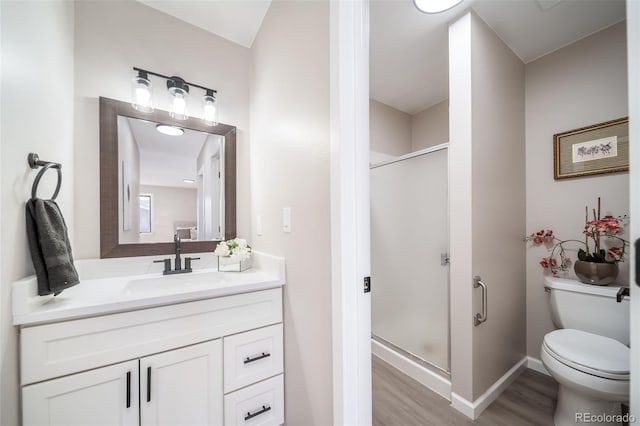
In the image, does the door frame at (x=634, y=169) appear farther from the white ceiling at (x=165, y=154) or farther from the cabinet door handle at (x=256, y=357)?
the white ceiling at (x=165, y=154)

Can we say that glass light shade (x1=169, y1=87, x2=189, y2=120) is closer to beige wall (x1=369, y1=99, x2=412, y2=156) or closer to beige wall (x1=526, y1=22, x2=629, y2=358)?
beige wall (x1=369, y1=99, x2=412, y2=156)

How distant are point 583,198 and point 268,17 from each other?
2.48 metres

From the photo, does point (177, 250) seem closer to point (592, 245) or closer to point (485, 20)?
point (485, 20)

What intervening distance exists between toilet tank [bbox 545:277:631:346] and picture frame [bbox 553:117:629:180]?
2.57 feet

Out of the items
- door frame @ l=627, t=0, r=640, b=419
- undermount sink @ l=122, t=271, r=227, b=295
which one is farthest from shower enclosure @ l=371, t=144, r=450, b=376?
undermount sink @ l=122, t=271, r=227, b=295

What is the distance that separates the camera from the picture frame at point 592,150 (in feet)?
5.03

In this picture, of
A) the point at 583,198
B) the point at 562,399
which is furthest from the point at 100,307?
the point at 583,198

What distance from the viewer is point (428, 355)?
5.88ft

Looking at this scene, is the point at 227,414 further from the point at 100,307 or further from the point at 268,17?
the point at 268,17

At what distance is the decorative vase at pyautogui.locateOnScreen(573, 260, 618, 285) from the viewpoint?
4.83 feet

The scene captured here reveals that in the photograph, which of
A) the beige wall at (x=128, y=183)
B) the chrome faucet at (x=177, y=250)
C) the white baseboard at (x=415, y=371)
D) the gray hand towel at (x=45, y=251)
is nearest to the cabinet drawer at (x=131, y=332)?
the gray hand towel at (x=45, y=251)

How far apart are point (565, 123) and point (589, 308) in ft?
4.29

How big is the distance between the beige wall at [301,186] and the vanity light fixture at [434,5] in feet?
2.56
